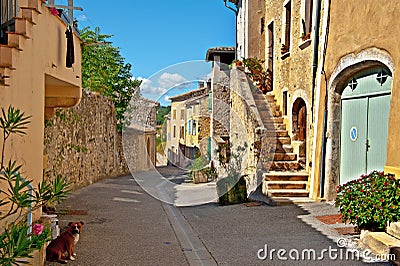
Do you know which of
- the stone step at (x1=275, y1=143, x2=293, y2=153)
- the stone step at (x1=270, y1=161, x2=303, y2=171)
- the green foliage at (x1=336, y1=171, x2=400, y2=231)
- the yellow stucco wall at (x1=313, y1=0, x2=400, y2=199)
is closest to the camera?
the green foliage at (x1=336, y1=171, x2=400, y2=231)

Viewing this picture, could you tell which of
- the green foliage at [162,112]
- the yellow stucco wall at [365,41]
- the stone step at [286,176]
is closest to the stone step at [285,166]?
the stone step at [286,176]

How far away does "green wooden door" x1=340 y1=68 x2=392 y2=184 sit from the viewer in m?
7.43

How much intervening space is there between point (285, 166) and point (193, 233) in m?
4.22

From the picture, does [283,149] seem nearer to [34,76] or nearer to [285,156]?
[285,156]

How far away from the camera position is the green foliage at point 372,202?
560 centimetres

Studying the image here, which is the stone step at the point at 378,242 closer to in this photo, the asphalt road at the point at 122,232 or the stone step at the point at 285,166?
the asphalt road at the point at 122,232

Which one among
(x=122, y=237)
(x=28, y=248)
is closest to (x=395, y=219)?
(x=122, y=237)

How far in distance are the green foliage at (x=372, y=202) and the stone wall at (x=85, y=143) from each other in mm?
4980

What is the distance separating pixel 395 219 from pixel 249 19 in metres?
→ 12.9

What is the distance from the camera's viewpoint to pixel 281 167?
426 inches

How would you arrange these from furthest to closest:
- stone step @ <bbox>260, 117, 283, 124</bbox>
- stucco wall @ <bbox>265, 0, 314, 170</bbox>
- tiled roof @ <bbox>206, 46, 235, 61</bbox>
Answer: tiled roof @ <bbox>206, 46, 235, 61</bbox>, stone step @ <bbox>260, 117, 283, 124</bbox>, stucco wall @ <bbox>265, 0, 314, 170</bbox>

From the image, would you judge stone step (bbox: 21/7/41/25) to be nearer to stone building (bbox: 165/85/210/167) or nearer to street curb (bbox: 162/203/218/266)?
street curb (bbox: 162/203/218/266)

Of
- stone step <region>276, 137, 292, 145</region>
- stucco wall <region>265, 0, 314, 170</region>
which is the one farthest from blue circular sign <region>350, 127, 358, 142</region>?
stone step <region>276, 137, 292, 145</region>

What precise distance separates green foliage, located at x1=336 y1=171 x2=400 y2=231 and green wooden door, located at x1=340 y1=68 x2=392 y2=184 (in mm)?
1586
